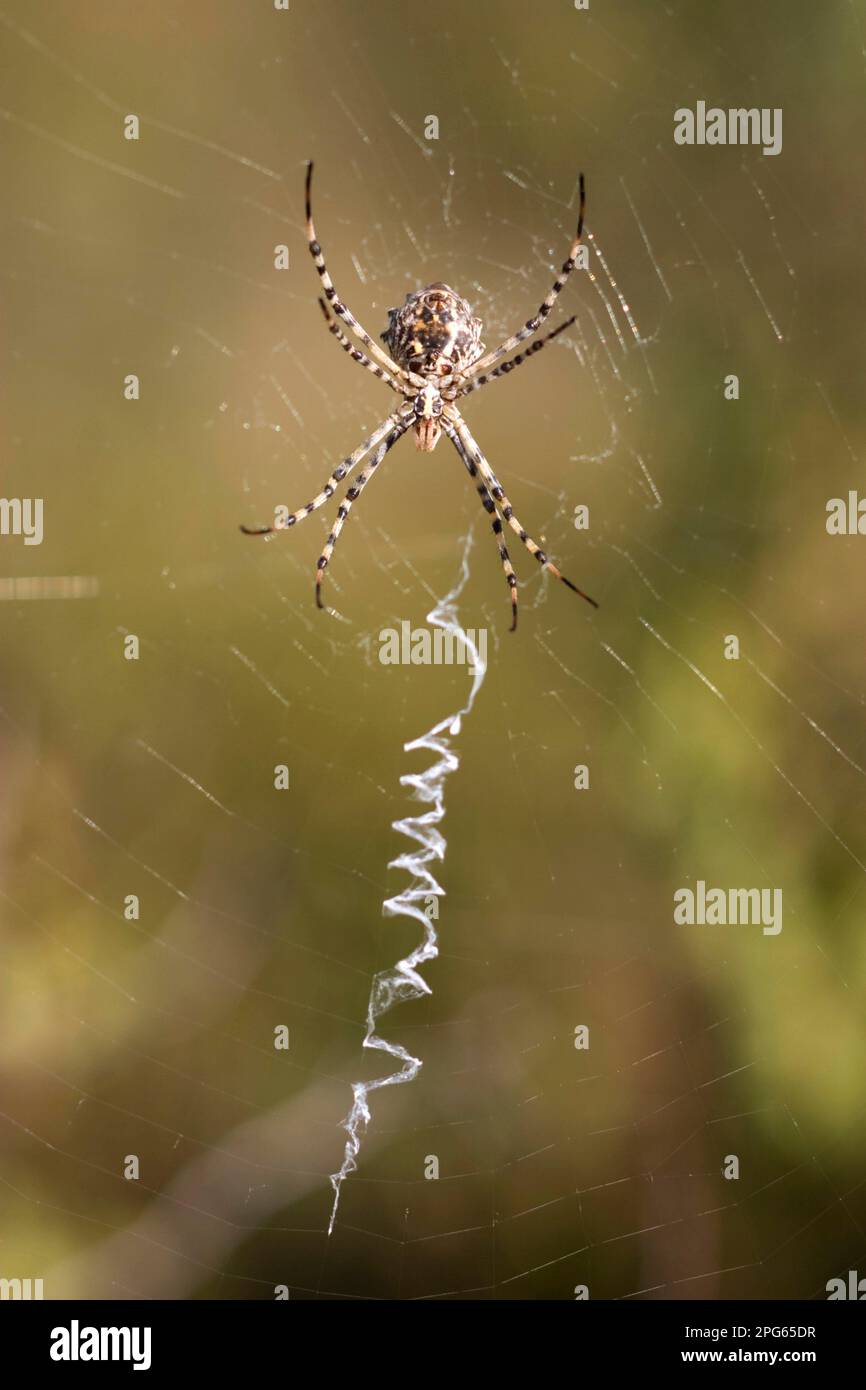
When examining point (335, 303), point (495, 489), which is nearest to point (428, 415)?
point (495, 489)

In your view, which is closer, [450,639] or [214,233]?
[450,639]

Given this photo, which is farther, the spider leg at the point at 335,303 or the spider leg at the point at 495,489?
the spider leg at the point at 495,489

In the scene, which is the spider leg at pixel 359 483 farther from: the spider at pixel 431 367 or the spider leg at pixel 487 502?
the spider leg at pixel 487 502

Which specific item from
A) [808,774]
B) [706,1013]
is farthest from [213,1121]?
[808,774]

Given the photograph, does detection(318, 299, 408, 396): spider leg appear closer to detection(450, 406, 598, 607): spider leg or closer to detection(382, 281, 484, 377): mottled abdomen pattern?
detection(382, 281, 484, 377): mottled abdomen pattern

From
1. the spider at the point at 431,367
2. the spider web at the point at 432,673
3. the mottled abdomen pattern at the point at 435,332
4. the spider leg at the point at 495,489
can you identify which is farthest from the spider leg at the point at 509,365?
the spider web at the point at 432,673

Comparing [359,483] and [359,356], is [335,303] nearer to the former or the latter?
[359,356]
